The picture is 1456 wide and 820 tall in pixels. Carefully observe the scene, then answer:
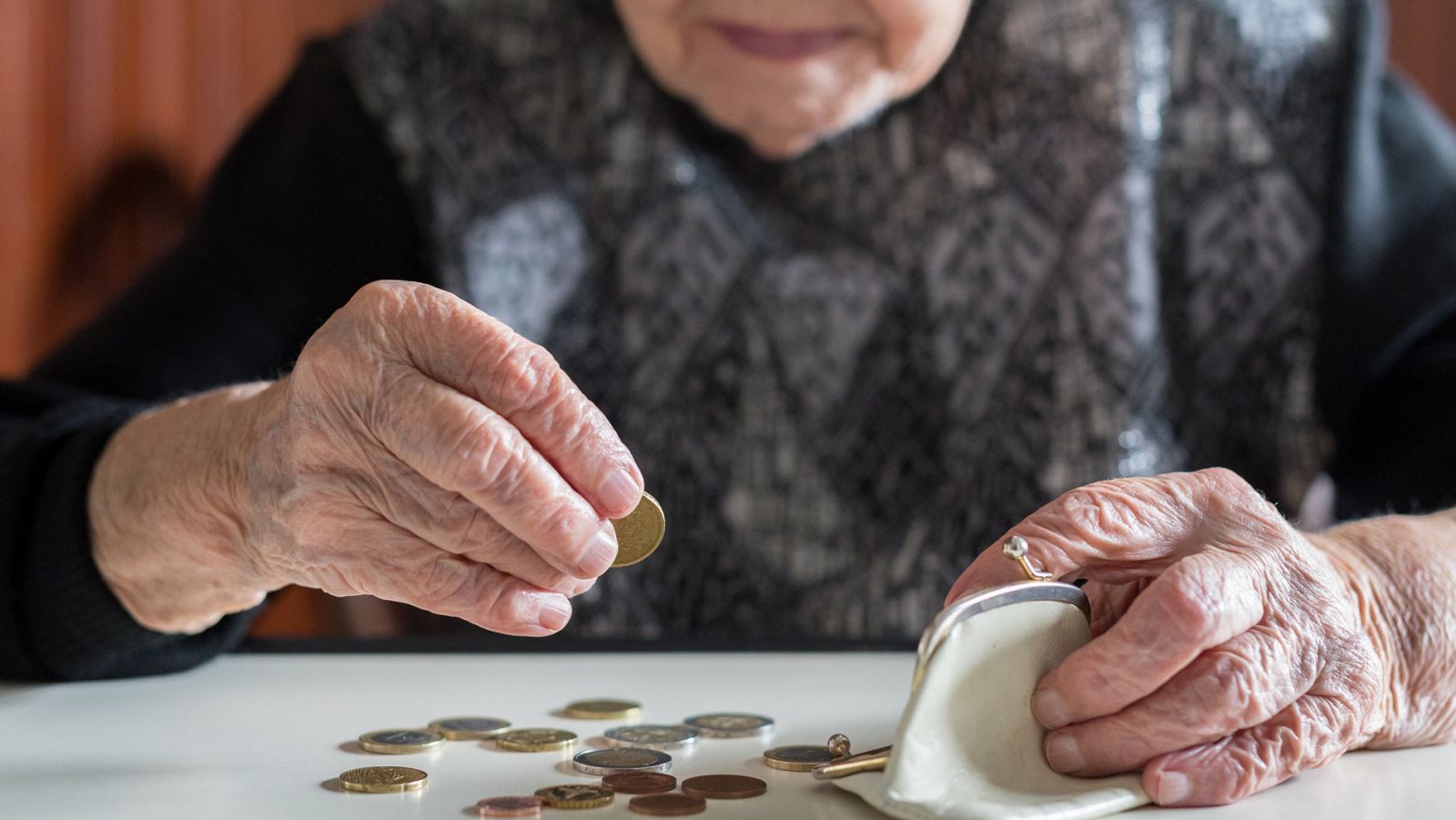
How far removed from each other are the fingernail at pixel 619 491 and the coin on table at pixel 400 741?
184mm

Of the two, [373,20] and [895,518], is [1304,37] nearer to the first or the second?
[895,518]

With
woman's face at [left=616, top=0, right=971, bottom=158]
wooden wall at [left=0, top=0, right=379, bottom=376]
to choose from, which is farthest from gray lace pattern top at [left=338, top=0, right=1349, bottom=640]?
wooden wall at [left=0, top=0, right=379, bottom=376]

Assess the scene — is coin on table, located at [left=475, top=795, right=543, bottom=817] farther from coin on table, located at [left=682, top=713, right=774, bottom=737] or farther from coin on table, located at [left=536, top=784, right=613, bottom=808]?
coin on table, located at [left=682, top=713, right=774, bottom=737]

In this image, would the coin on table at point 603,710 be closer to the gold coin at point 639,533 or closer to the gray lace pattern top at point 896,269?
the gold coin at point 639,533

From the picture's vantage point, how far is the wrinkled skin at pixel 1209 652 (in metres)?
0.62

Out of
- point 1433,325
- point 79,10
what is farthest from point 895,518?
point 79,10

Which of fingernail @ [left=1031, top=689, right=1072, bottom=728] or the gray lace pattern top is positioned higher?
the gray lace pattern top

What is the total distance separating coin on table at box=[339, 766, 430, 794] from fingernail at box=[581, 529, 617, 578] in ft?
0.43

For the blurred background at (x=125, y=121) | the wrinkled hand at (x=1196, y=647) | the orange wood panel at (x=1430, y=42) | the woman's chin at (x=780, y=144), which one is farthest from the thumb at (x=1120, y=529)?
the orange wood panel at (x=1430, y=42)

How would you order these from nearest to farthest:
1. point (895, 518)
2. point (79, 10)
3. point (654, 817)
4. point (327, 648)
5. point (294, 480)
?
point (654, 817)
point (294, 480)
point (327, 648)
point (895, 518)
point (79, 10)

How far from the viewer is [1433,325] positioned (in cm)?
132

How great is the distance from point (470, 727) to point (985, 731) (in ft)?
1.02

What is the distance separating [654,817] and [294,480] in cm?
27

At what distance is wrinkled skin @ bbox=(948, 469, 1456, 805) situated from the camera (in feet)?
2.02
